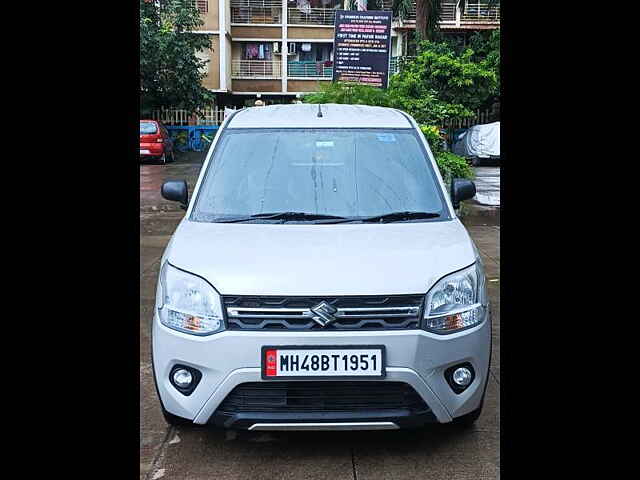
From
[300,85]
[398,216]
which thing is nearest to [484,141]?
[300,85]

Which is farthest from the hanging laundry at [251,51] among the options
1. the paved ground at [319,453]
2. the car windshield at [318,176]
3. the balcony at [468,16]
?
the paved ground at [319,453]

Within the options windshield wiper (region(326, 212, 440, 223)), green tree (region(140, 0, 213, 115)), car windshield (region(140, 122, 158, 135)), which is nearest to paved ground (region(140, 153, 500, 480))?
windshield wiper (region(326, 212, 440, 223))

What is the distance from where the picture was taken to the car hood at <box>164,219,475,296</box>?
3.30 metres

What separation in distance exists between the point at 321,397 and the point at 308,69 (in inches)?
1460

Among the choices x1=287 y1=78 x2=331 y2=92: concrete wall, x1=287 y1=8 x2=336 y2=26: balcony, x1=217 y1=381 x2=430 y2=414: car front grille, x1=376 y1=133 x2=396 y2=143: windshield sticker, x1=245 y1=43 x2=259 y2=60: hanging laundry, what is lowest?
x1=217 y1=381 x2=430 y2=414: car front grille

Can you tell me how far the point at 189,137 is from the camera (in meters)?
29.1

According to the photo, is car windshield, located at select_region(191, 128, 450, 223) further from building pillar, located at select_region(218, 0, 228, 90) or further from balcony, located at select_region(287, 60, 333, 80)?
balcony, located at select_region(287, 60, 333, 80)

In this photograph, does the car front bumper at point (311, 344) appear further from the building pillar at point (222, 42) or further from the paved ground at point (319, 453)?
the building pillar at point (222, 42)

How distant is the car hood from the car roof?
37.9 inches

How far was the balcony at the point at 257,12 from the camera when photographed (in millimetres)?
38656
